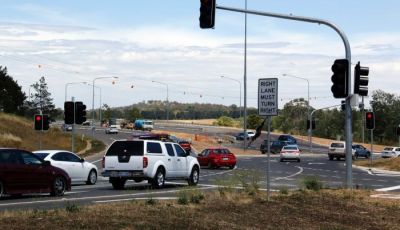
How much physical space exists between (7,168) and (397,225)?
1024cm

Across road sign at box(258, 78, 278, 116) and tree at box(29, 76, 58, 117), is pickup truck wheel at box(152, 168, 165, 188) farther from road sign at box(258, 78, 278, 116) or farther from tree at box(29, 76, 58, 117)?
tree at box(29, 76, 58, 117)

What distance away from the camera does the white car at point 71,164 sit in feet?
83.7

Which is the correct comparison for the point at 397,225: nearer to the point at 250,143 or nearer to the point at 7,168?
the point at 7,168

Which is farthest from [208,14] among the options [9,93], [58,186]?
[9,93]

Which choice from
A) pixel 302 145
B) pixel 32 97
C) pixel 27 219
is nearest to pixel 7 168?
pixel 27 219

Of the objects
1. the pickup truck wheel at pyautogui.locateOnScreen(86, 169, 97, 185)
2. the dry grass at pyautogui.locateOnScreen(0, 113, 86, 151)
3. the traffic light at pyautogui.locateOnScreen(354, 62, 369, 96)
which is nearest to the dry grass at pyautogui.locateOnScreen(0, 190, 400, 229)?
the traffic light at pyautogui.locateOnScreen(354, 62, 369, 96)

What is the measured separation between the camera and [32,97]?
174875 mm

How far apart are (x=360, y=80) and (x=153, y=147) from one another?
298 inches

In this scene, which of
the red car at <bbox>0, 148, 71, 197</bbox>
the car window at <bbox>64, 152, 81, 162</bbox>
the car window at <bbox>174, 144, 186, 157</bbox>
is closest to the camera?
the red car at <bbox>0, 148, 71, 197</bbox>

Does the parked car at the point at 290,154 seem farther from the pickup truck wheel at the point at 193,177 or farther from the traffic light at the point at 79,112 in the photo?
the pickup truck wheel at the point at 193,177

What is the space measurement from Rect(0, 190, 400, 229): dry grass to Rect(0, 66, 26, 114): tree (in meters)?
107

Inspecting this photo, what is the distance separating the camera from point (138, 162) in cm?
2398

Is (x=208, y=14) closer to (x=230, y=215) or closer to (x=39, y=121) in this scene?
(x=230, y=215)

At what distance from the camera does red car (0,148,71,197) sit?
18.6 metres
